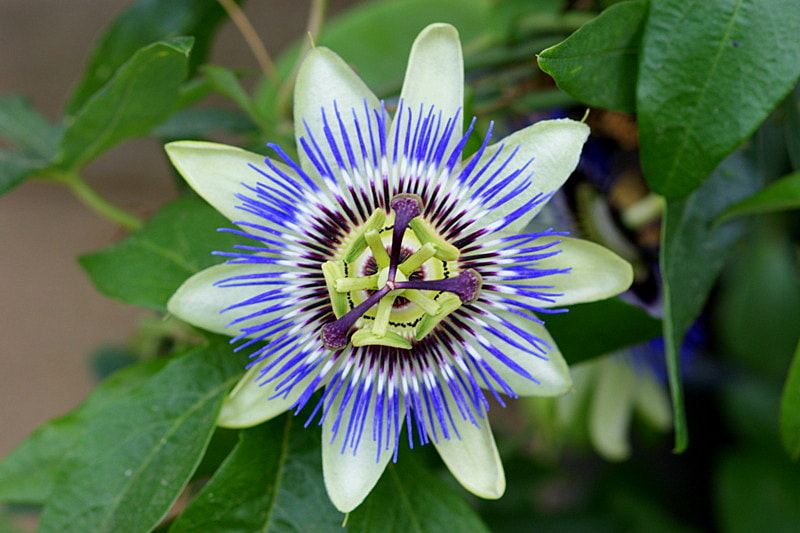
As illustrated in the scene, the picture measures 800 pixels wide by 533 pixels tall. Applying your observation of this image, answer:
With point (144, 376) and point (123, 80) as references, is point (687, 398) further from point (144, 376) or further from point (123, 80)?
point (123, 80)

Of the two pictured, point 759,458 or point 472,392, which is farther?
point 759,458

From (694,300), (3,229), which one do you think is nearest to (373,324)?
(694,300)

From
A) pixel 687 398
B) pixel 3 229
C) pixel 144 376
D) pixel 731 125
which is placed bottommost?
pixel 687 398

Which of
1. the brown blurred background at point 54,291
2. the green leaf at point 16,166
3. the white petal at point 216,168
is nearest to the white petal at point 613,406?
the white petal at point 216,168

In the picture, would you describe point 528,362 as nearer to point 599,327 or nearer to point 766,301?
point 599,327

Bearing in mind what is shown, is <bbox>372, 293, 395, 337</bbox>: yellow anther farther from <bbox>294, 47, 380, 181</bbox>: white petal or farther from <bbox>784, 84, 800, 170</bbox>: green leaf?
<bbox>784, 84, 800, 170</bbox>: green leaf

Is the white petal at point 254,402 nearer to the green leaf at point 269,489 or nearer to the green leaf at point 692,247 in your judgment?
the green leaf at point 269,489

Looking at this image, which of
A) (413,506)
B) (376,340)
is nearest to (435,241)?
(376,340)
